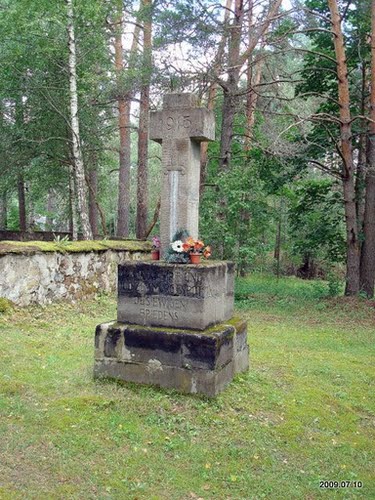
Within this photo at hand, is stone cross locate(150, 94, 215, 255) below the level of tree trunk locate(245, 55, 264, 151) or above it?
below

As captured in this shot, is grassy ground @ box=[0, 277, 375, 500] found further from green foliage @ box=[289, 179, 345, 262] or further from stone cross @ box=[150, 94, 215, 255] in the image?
green foliage @ box=[289, 179, 345, 262]

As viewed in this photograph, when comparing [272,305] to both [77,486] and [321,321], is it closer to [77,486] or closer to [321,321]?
[321,321]

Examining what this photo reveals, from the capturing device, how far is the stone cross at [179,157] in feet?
19.5

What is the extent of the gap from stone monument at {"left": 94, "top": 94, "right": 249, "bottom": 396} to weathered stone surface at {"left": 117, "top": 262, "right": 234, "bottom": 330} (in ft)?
0.03

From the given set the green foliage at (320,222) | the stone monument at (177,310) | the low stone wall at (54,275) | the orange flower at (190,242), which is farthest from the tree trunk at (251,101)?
the orange flower at (190,242)

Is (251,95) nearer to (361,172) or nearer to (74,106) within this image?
(361,172)

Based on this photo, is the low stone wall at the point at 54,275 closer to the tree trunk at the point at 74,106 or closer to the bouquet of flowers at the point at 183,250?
the bouquet of flowers at the point at 183,250

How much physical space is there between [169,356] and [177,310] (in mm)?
499

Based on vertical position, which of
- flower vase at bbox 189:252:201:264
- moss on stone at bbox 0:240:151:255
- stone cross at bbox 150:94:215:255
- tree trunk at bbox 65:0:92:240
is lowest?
moss on stone at bbox 0:240:151:255

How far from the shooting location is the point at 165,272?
5578 mm

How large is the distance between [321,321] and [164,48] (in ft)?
28.6

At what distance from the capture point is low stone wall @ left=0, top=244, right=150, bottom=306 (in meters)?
8.67

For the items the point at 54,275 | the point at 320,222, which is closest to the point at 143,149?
the point at 320,222
